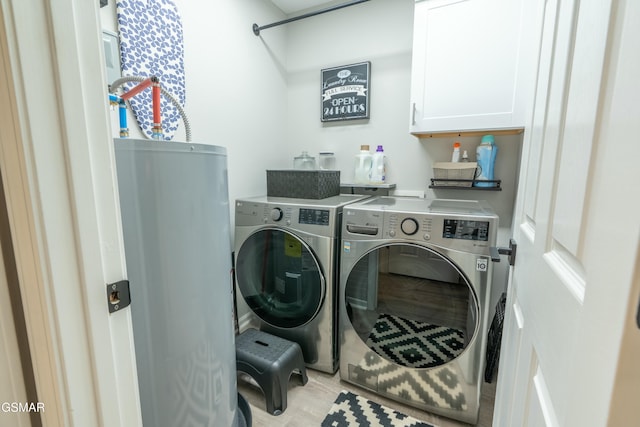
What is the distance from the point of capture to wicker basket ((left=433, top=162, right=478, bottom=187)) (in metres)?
1.73

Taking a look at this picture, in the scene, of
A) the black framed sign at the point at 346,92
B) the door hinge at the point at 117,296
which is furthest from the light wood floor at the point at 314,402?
the black framed sign at the point at 346,92

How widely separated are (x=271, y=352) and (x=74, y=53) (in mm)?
1436

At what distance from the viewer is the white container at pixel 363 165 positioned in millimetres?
2076

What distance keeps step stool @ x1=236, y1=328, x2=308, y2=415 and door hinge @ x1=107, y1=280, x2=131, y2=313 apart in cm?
101

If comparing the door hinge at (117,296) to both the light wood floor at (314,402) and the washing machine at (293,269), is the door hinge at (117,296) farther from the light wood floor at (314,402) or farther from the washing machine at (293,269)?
the light wood floor at (314,402)

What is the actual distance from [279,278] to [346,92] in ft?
4.89

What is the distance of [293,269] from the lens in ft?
5.50

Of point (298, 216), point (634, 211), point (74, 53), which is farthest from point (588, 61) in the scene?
point (298, 216)

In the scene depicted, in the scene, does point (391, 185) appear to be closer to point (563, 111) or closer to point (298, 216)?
point (298, 216)

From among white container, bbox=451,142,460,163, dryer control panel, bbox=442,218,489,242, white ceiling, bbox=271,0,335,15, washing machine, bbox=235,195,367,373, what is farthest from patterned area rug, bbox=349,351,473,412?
white ceiling, bbox=271,0,335,15

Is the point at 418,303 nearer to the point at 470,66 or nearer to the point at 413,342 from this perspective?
the point at 413,342

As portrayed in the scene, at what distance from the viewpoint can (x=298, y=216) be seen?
1.54 m

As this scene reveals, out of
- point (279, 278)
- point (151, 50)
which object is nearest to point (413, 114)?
point (279, 278)

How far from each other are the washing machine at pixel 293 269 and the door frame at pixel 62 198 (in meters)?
1.02
